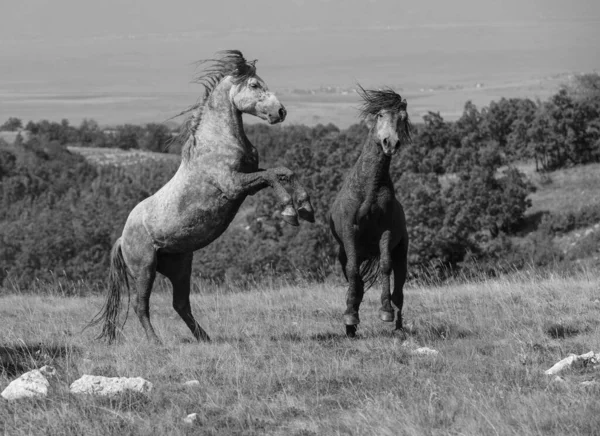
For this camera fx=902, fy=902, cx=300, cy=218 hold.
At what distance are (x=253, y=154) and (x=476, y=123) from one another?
10731 centimetres

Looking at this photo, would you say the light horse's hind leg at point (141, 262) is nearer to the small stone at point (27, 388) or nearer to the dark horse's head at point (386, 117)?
the small stone at point (27, 388)

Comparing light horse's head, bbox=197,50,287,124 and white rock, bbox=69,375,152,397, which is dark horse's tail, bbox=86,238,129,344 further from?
white rock, bbox=69,375,152,397

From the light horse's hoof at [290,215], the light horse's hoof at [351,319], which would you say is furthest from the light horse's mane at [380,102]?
the light horse's hoof at [351,319]

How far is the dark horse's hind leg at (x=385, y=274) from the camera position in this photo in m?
10.2

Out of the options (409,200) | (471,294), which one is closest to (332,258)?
(409,200)

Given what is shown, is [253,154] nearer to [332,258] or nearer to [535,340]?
[535,340]

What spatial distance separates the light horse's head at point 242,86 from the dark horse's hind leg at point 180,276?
2.03m

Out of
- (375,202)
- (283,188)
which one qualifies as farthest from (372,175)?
(283,188)

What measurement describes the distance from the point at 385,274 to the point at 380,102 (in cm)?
197

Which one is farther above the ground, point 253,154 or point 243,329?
point 253,154

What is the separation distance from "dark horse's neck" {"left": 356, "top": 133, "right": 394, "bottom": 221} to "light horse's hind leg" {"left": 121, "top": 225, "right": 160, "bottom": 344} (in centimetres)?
254

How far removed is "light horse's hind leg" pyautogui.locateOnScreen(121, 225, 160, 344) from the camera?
1077 centimetres

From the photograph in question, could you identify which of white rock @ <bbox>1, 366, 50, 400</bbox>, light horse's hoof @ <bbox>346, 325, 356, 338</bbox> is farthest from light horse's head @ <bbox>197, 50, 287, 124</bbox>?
white rock @ <bbox>1, 366, 50, 400</bbox>

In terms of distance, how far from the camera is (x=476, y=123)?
376 feet
